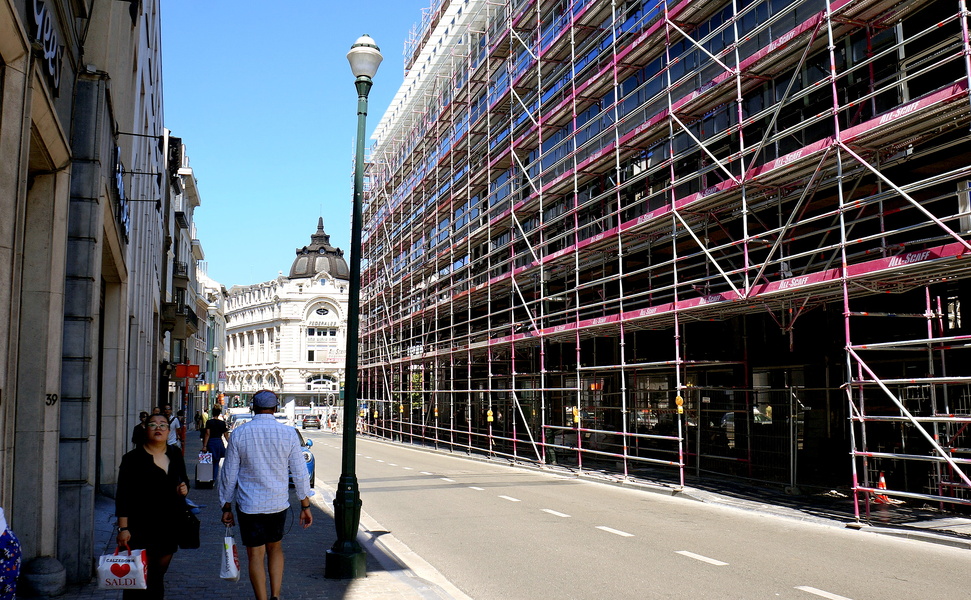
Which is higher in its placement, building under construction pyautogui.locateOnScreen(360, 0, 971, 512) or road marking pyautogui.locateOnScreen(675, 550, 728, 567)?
building under construction pyautogui.locateOnScreen(360, 0, 971, 512)

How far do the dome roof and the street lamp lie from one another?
101675mm

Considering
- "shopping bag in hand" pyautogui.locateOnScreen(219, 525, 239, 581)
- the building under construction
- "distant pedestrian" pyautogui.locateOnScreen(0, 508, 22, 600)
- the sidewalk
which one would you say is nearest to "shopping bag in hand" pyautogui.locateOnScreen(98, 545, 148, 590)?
"shopping bag in hand" pyautogui.locateOnScreen(219, 525, 239, 581)

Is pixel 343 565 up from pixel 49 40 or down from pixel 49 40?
down

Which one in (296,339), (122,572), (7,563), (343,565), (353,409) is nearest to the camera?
(7,563)

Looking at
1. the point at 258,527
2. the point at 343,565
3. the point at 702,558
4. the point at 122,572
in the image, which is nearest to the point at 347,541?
the point at 343,565

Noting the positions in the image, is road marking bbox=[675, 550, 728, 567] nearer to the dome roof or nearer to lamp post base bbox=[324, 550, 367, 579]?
lamp post base bbox=[324, 550, 367, 579]

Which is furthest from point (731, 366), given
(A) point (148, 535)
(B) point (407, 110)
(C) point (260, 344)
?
(C) point (260, 344)

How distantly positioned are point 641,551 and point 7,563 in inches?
301

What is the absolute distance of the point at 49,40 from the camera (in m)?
6.51

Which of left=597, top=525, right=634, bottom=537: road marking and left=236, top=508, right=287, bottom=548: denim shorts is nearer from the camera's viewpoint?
left=236, top=508, right=287, bottom=548: denim shorts

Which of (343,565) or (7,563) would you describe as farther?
(343,565)

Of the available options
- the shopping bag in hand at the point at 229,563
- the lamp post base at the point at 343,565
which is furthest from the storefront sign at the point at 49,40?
the lamp post base at the point at 343,565

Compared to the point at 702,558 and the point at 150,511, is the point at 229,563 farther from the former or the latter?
the point at 702,558

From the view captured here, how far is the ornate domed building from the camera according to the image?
99.4m
